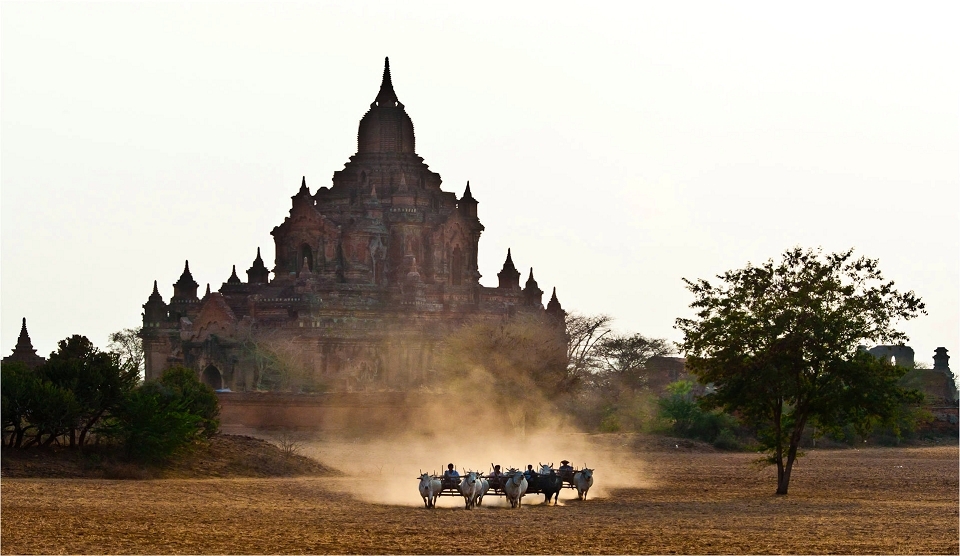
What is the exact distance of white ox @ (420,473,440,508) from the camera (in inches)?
1144

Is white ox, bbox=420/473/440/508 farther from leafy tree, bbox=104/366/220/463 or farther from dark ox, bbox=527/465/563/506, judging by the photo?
leafy tree, bbox=104/366/220/463

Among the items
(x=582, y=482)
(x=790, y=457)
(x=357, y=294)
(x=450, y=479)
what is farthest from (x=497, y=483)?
(x=357, y=294)

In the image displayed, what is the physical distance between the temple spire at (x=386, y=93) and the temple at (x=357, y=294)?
0.21 feet

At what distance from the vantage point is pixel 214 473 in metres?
36.2

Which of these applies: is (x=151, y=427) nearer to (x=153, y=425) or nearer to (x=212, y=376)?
(x=153, y=425)

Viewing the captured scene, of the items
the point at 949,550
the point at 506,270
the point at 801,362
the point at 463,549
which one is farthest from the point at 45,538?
the point at 506,270

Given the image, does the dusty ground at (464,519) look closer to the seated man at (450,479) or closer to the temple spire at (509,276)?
the seated man at (450,479)

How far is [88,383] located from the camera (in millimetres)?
35562

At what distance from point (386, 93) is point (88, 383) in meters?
47.5

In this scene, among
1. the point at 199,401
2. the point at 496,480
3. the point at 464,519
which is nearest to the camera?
the point at 464,519

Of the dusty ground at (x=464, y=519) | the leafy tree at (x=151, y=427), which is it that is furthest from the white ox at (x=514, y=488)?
the leafy tree at (x=151, y=427)

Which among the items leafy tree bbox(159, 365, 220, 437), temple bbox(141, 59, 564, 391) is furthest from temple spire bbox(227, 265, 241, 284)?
leafy tree bbox(159, 365, 220, 437)

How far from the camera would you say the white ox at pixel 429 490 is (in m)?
29.1

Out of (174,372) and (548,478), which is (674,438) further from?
(548,478)
